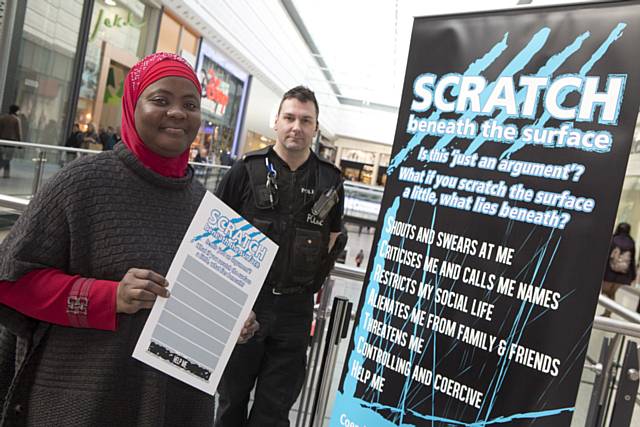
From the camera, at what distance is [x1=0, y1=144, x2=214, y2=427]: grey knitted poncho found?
132 cm

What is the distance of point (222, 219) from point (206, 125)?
62.8 ft

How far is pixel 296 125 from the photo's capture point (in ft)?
8.46

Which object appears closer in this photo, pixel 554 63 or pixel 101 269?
pixel 101 269

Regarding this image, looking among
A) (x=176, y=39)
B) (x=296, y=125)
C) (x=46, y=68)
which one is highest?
(x=176, y=39)

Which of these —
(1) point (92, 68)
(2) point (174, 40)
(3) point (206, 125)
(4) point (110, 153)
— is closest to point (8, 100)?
(1) point (92, 68)

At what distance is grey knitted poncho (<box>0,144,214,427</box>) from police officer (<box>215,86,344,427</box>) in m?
1.04

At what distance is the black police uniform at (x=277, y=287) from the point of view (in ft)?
8.16

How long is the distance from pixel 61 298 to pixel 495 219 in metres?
1.48

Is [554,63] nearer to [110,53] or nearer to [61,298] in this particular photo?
[61,298]

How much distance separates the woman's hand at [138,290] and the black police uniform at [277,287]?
1165 mm

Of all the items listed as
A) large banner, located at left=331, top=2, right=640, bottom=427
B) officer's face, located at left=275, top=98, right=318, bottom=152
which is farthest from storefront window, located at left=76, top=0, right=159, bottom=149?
large banner, located at left=331, top=2, right=640, bottom=427

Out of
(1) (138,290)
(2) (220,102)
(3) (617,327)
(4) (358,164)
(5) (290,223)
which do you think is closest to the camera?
(1) (138,290)

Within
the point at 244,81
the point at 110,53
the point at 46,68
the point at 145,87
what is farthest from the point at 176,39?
the point at 145,87

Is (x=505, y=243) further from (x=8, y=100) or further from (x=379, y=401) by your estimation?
(x=8, y=100)
